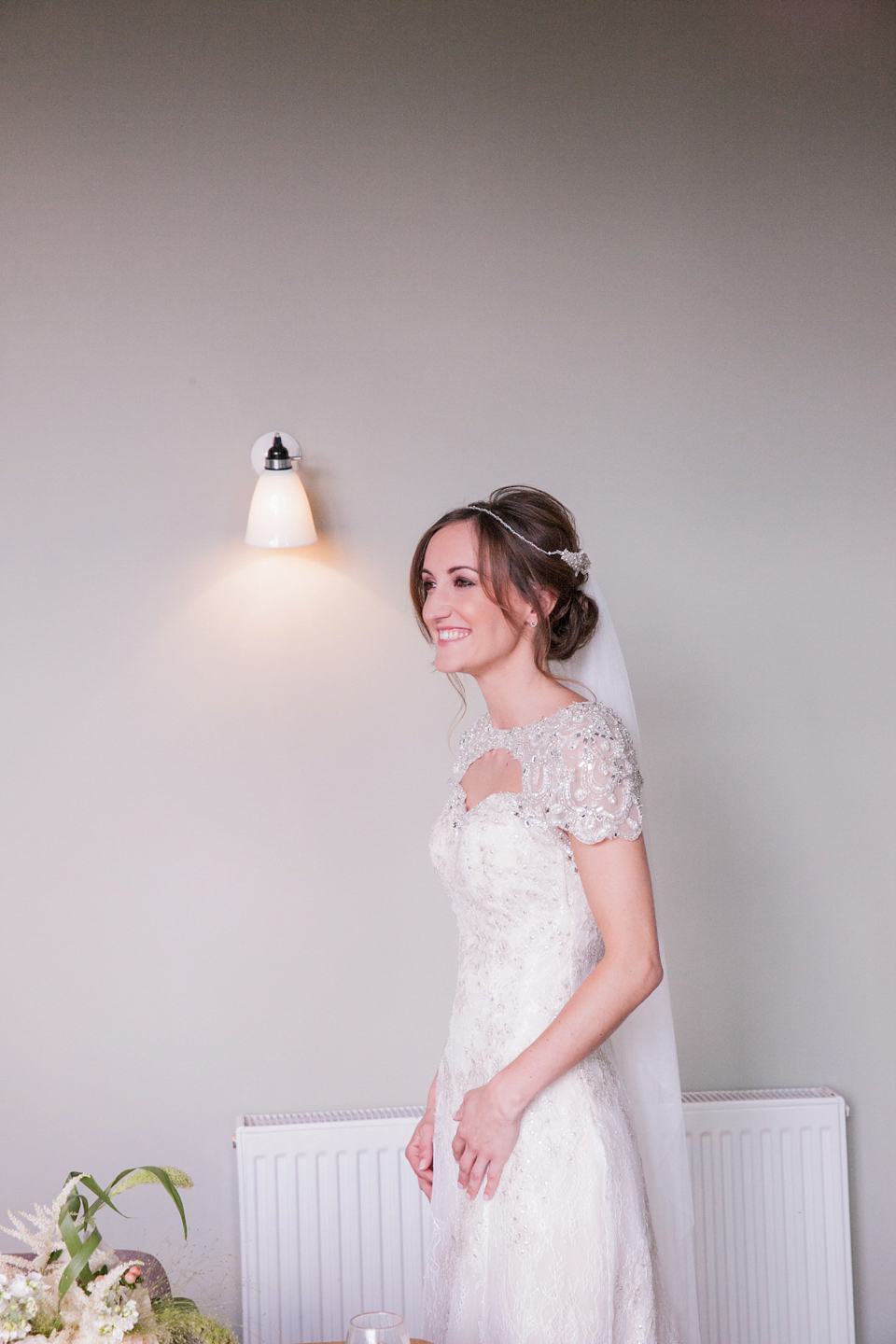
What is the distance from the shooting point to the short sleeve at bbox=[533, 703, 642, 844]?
1.68 metres

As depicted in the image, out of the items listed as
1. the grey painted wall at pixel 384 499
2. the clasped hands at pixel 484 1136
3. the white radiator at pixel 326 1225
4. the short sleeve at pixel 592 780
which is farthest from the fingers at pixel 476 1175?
the grey painted wall at pixel 384 499

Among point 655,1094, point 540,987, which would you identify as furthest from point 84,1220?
point 655,1094

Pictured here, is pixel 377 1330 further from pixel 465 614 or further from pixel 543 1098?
pixel 465 614

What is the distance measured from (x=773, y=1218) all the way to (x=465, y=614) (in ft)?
5.78

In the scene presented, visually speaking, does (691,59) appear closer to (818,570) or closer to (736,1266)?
(818,570)

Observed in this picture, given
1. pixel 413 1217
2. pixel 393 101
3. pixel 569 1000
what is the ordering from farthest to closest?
pixel 393 101 → pixel 413 1217 → pixel 569 1000

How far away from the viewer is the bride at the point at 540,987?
1662 mm

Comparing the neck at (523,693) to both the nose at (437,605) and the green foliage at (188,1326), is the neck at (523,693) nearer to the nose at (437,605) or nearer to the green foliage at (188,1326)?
the nose at (437,605)

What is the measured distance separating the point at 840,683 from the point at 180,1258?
6.87ft

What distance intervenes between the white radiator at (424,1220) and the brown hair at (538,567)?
4.33 feet

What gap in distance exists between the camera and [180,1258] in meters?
2.65

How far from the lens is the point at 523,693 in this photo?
191 centimetres

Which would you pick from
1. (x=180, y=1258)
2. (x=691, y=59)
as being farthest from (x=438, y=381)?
(x=180, y=1258)

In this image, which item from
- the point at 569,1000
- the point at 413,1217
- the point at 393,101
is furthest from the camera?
the point at 393,101
